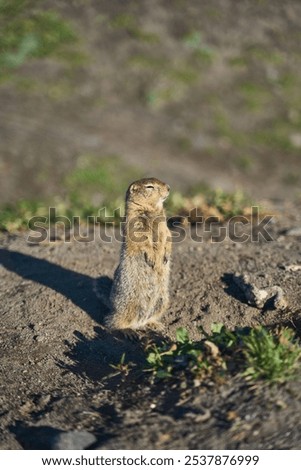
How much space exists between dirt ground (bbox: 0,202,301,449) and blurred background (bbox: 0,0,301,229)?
4.26 meters

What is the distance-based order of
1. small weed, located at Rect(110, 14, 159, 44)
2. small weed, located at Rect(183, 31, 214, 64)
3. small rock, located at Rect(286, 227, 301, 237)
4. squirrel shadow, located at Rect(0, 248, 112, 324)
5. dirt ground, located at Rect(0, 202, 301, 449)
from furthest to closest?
small weed, located at Rect(110, 14, 159, 44)
small weed, located at Rect(183, 31, 214, 64)
small rock, located at Rect(286, 227, 301, 237)
squirrel shadow, located at Rect(0, 248, 112, 324)
dirt ground, located at Rect(0, 202, 301, 449)

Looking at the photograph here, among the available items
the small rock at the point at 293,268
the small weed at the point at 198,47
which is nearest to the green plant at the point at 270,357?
the small rock at the point at 293,268

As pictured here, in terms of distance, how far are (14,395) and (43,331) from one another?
1.16 m

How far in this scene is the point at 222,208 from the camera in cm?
1145

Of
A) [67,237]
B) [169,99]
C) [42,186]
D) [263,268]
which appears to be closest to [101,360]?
[263,268]

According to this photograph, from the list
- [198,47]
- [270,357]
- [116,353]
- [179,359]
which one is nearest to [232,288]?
[116,353]

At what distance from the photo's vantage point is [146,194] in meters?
8.17

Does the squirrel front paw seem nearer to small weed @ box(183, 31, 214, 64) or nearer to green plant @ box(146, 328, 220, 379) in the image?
green plant @ box(146, 328, 220, 379)

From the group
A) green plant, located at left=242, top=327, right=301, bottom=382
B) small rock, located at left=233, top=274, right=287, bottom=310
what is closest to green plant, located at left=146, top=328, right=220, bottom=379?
green plant, located at left=242, top=327, right=301, bottom=382

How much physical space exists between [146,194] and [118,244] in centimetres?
225

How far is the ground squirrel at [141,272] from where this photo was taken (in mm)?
7867

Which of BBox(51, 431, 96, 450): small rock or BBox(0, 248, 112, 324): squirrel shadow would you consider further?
BBox(0, 248, 112, 324): squirrel shadow

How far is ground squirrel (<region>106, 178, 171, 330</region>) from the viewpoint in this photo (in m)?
7.87
